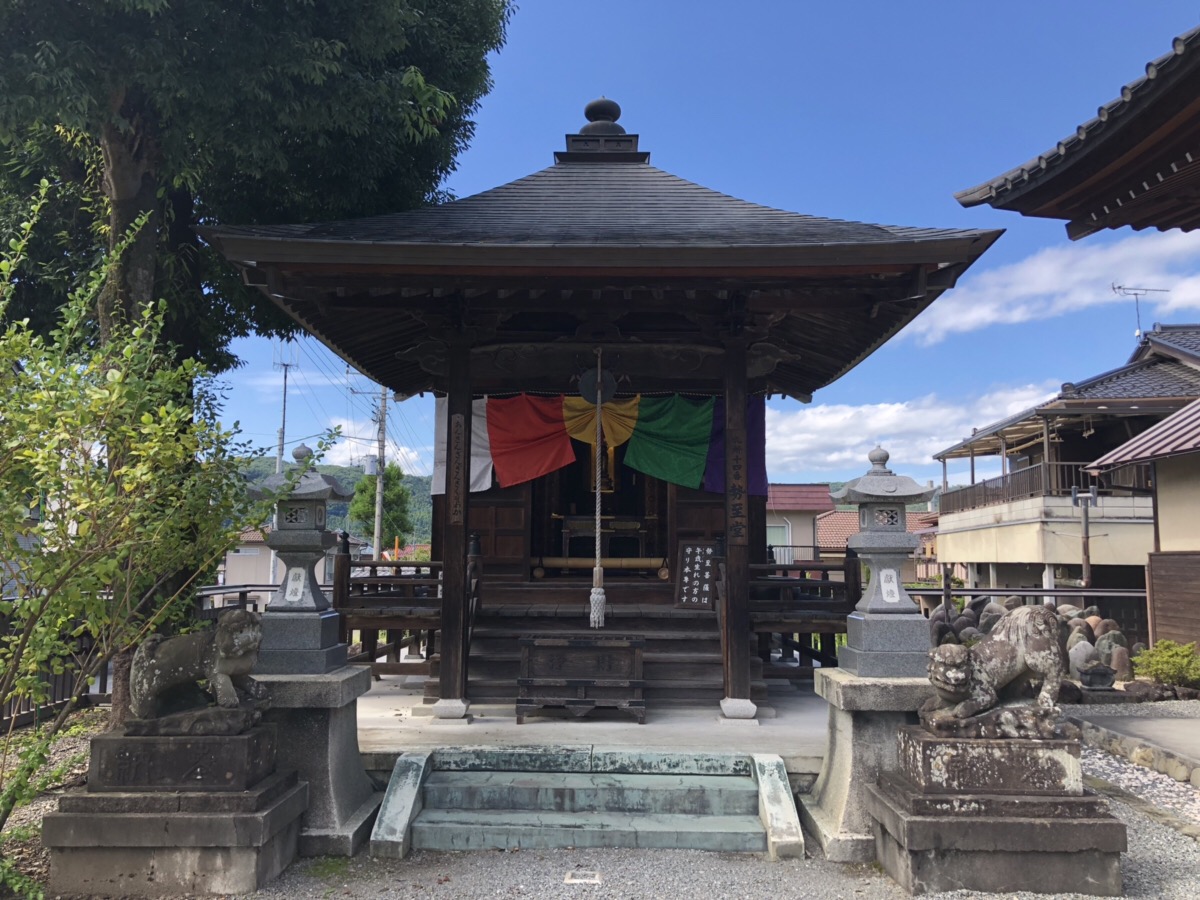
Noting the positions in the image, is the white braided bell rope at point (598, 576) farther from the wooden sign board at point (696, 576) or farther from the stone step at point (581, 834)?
the stone step at point (581, 834)

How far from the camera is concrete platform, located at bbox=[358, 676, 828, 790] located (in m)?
5.75

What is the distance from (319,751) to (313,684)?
454 mm

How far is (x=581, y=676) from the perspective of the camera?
6.86m

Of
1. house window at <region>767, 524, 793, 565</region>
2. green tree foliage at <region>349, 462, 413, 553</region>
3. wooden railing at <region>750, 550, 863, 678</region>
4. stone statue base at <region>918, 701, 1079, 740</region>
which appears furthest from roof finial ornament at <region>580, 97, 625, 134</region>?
green tree foliage at <region>349, 462, 413, 553</region>

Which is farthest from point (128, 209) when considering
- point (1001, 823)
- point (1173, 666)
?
point (1173, 666)

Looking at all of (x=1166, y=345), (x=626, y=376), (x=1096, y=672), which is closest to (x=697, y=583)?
(x=626, y=376)

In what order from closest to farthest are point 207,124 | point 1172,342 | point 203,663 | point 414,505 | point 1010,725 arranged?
point 1010,725 → point 203,663 → point 207,124 → point 1172,342 → point 414,505

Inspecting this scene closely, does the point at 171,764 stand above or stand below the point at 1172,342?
below

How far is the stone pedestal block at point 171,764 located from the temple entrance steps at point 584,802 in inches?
41.5

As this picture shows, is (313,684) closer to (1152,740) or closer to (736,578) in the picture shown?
(736,578)

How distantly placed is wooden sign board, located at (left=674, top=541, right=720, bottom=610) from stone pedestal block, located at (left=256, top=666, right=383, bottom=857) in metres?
4.31

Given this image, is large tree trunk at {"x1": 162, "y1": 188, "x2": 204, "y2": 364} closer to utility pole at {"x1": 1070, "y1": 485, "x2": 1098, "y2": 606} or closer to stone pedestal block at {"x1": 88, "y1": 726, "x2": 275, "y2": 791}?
stone pedestal block at {"x1": 88, "y1": 726, "x2": 275, "y2": 791}

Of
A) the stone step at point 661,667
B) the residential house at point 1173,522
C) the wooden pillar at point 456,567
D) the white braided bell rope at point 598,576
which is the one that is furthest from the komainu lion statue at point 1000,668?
the residential house at point 1173,522

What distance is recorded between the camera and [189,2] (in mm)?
6172
